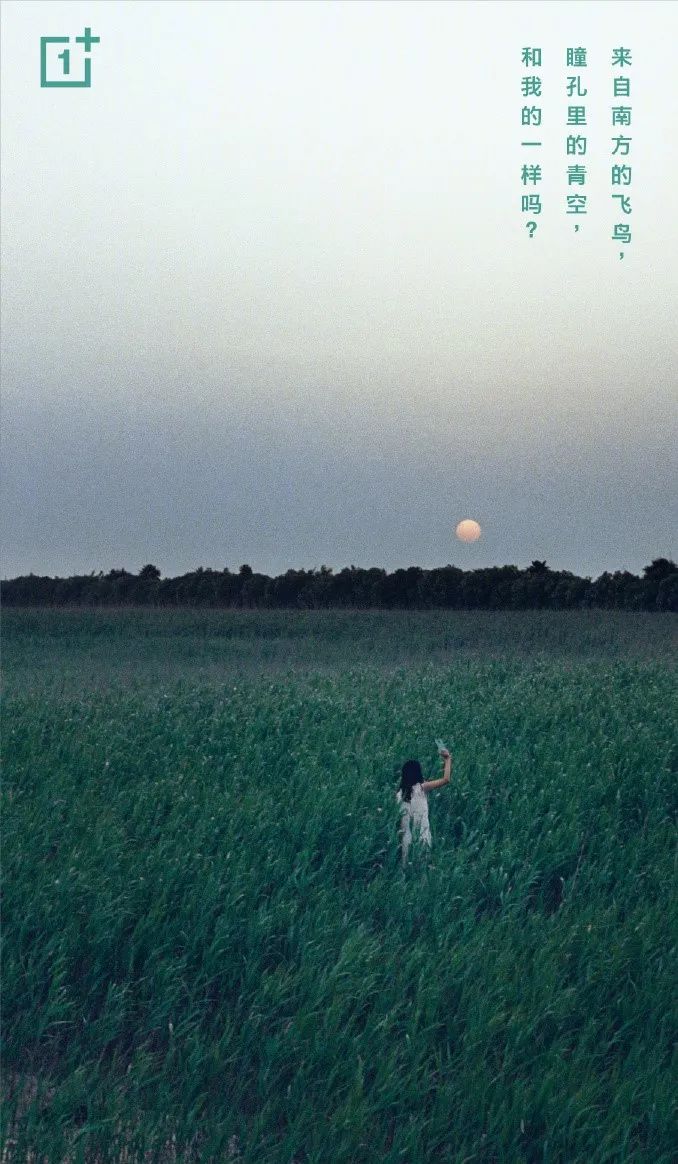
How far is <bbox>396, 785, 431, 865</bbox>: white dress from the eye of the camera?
27.3 feet

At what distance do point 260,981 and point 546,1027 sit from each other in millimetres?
1856

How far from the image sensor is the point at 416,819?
858 cm

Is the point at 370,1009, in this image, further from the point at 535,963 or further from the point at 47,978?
the point at 47,978

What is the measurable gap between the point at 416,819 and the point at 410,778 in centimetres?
65

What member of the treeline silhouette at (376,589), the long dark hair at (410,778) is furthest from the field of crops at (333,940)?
the treeline silhouette at (376,589)

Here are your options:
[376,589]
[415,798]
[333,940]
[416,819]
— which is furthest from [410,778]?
[376,589]

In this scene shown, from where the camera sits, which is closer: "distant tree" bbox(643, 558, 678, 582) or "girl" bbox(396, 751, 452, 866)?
"girl" bbox(396, 751, 452, 866)

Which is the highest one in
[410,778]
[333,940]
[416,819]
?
[410,778]

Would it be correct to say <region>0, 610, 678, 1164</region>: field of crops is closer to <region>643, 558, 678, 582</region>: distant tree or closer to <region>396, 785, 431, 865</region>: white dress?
<region>396, 785, 431, 865</region>: white dress

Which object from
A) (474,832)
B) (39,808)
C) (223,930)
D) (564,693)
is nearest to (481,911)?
(474,832)

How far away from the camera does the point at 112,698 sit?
17.4 meters

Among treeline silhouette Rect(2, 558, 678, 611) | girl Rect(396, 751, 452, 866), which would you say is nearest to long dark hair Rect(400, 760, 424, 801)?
girl Rect(396, 751, 452, 866)

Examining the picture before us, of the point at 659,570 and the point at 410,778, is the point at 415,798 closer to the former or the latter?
the point at 410,778

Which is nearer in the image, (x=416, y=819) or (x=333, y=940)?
(x=333, y=940)
